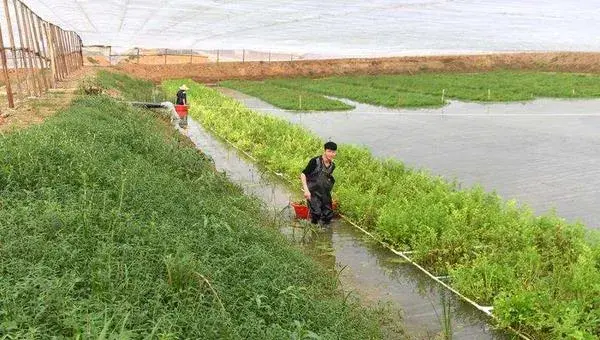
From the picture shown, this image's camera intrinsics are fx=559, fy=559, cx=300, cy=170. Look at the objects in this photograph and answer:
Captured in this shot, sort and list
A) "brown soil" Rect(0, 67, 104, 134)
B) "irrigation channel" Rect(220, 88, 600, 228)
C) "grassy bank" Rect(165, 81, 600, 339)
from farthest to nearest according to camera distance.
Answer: "irrigation channel" Rect(220, 88, 600, 228), "brown soil" Rect(0, 67, 104, 134), "grassy bank" Rect(165, 81, 600, 339)

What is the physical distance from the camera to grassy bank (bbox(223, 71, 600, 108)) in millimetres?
23672

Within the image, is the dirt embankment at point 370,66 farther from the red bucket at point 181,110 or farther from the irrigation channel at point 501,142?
the red bucket at point 181,110

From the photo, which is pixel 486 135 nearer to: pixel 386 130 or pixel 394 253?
pixel 386 130

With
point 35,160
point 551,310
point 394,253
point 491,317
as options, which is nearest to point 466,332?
point 491,317

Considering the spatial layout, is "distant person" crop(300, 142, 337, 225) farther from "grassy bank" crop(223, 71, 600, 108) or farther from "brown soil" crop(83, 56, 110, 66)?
"brown soil" crop(83, 56, 110, 66)

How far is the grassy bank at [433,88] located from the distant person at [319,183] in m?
14.5

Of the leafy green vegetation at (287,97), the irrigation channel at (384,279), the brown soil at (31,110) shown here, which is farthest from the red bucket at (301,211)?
the leafy green vegetation at (287,97)

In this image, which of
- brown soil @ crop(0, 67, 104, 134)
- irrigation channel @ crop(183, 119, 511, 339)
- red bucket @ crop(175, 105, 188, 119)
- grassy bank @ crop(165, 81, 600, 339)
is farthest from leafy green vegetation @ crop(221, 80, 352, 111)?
irrigation channel @ crop(183, 119, 511, 339)

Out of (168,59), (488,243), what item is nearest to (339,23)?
(488,243)

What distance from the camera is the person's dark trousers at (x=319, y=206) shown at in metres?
8.19

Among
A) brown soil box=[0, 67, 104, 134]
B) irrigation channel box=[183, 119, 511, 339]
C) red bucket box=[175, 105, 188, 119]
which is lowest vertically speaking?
red bucket box=[175, 105, 188, 119]

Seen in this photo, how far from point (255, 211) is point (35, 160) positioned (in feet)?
10.3

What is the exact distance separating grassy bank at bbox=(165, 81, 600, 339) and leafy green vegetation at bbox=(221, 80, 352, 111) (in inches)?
424

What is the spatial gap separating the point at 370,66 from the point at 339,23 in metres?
16.3
